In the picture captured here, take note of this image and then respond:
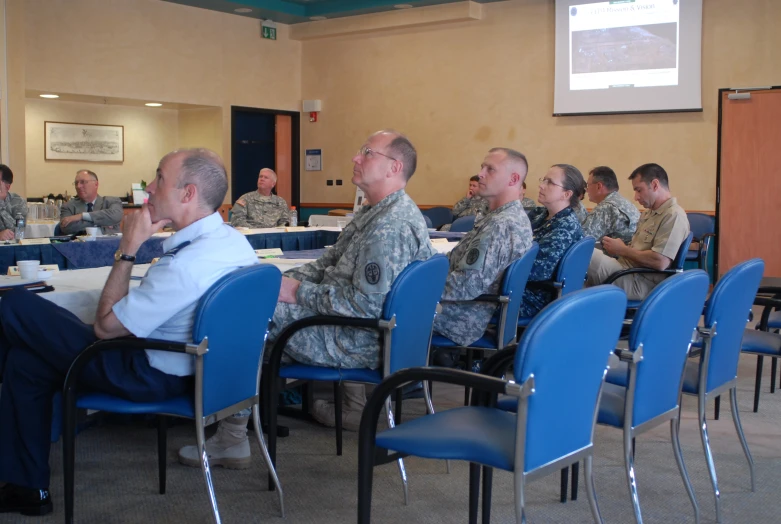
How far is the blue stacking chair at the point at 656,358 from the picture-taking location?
7.25 ft

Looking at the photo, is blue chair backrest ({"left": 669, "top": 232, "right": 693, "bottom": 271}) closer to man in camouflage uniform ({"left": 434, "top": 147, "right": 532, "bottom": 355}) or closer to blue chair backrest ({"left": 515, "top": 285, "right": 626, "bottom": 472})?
man in camouflage uniform ({"left": 434, "top": 147, "right": 532, "bottom": 355})

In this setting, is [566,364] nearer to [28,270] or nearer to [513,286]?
[513,286]

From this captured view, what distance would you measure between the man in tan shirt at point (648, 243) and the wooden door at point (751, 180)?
3.85 metres

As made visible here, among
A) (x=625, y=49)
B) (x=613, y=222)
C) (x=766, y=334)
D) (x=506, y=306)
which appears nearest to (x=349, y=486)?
(x=506, y=306)

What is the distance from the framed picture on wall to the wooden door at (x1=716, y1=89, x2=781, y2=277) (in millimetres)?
7259

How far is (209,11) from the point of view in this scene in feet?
35.9

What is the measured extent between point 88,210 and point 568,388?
6.59 meters

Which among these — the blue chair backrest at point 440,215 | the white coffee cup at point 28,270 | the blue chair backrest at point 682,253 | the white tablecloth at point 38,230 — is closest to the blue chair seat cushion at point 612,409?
the white coffee cup at point 28,270

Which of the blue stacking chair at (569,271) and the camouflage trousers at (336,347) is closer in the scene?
the camouflage trousers at (336,347)

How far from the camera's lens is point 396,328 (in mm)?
2879

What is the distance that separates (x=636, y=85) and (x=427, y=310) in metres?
7.28

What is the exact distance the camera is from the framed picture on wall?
33.7 ft

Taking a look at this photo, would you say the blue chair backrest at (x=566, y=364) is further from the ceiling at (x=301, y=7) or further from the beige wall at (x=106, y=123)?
the beige wall at (x=106, y=123)

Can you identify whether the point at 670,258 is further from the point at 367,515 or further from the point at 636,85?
the point at 636,85
